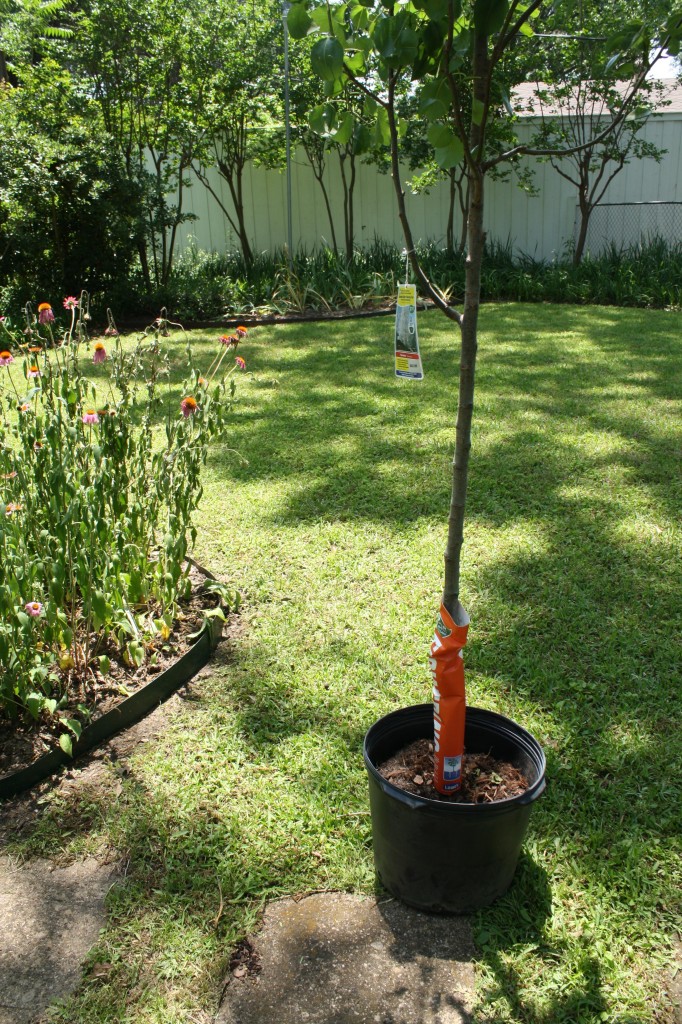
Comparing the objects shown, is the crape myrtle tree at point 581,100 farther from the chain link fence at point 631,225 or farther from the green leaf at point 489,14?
the green leaf at point 489,14

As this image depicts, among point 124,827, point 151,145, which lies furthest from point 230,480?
point 151,145

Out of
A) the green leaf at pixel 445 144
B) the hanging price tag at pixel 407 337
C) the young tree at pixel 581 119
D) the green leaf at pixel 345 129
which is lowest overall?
the hanging price tag at pixel 407 337

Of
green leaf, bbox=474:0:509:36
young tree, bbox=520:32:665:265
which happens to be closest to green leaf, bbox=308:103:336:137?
green leaf, bbox=474:0:509:36

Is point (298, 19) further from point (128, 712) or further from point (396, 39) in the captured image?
point (128, 712)

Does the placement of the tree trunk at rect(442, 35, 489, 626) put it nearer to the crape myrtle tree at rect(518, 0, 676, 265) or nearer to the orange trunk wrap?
the orange trunk wrap

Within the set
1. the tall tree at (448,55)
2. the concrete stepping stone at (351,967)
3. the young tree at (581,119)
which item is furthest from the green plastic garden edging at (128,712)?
the young tree at (581,119)

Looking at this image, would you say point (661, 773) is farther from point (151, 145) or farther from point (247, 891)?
point (151, 145)

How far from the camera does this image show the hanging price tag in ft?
7.37

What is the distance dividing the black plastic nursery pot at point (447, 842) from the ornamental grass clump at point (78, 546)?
0.98 metres

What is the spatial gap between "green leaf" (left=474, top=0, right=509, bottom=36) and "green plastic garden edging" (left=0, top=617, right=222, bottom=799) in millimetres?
2117

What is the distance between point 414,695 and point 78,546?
121 cm

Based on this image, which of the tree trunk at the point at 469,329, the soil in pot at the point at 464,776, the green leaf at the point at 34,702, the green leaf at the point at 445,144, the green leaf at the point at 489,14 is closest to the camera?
the green leaf at the point at 489,14

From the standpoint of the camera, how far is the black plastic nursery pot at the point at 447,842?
74.9 inches

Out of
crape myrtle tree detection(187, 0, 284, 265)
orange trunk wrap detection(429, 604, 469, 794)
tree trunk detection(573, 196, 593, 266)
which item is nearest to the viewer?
orange trunk wrap detection(429, 604, 469, 794)
